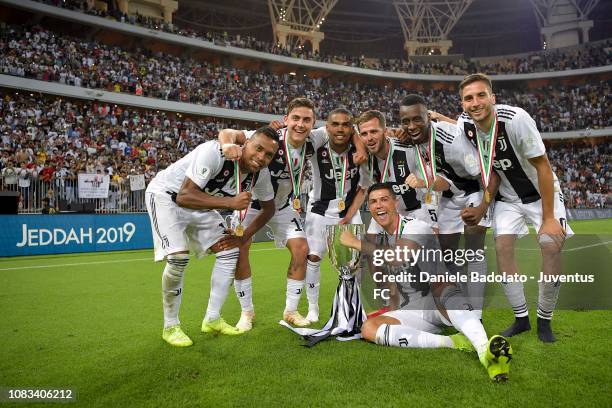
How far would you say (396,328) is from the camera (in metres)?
4.11

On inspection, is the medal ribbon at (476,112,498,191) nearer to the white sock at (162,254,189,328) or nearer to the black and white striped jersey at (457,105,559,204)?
the black and white striped jersey at (457,105,559,204)

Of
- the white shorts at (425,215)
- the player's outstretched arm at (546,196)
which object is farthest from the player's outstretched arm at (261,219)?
the player's outstretched arm at (546,196)

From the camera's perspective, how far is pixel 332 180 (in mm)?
5832

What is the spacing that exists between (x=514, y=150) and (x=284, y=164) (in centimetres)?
252

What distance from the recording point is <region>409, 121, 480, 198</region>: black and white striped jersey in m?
4.69

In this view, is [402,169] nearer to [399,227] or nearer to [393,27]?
[399,227]

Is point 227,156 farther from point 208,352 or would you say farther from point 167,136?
point 167,136

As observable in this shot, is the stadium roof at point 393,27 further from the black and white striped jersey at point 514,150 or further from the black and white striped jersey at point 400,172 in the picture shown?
the black and white striped jersey at point 514,150

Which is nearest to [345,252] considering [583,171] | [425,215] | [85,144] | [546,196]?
[425,215]

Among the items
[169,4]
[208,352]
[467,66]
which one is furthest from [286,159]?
[467,66]

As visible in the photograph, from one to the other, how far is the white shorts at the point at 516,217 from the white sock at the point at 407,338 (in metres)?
1.27

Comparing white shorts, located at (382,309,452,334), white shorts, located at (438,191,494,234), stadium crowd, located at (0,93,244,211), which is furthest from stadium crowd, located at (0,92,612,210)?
white shorts, located at (382,309,452,334)

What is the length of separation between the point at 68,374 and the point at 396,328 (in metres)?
2.68

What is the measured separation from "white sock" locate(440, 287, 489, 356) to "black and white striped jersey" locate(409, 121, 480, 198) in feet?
4.65
